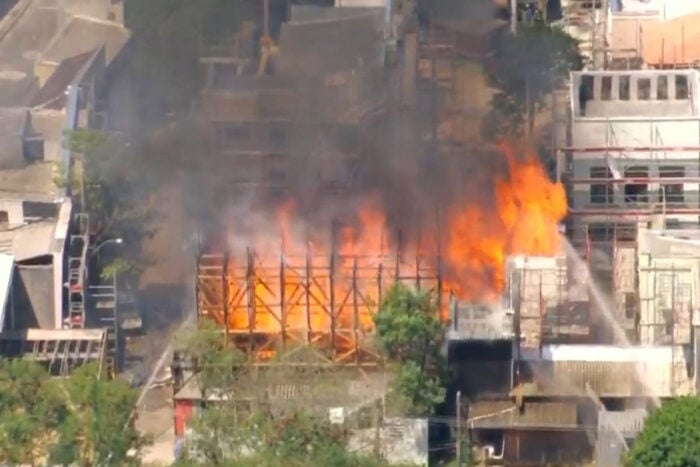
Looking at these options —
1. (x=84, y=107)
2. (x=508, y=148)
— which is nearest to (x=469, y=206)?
(x=508, y=148)

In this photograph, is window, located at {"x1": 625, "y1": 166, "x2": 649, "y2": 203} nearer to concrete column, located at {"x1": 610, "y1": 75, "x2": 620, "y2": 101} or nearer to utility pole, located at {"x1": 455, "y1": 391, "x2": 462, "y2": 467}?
concrete column, located at {"x1": 610, "y1": 75, "x2": 620, "y2": 101}

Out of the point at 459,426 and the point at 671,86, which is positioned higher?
the point at 671,86

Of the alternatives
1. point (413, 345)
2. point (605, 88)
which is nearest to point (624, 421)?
point (413, 345)

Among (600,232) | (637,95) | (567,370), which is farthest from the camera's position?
(637,95)

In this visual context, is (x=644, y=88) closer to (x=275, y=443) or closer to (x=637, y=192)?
(x=637, y=192)

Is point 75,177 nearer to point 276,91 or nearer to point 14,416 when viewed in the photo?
point 276,91

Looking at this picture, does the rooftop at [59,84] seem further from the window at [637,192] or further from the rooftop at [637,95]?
the window at [637,192]
